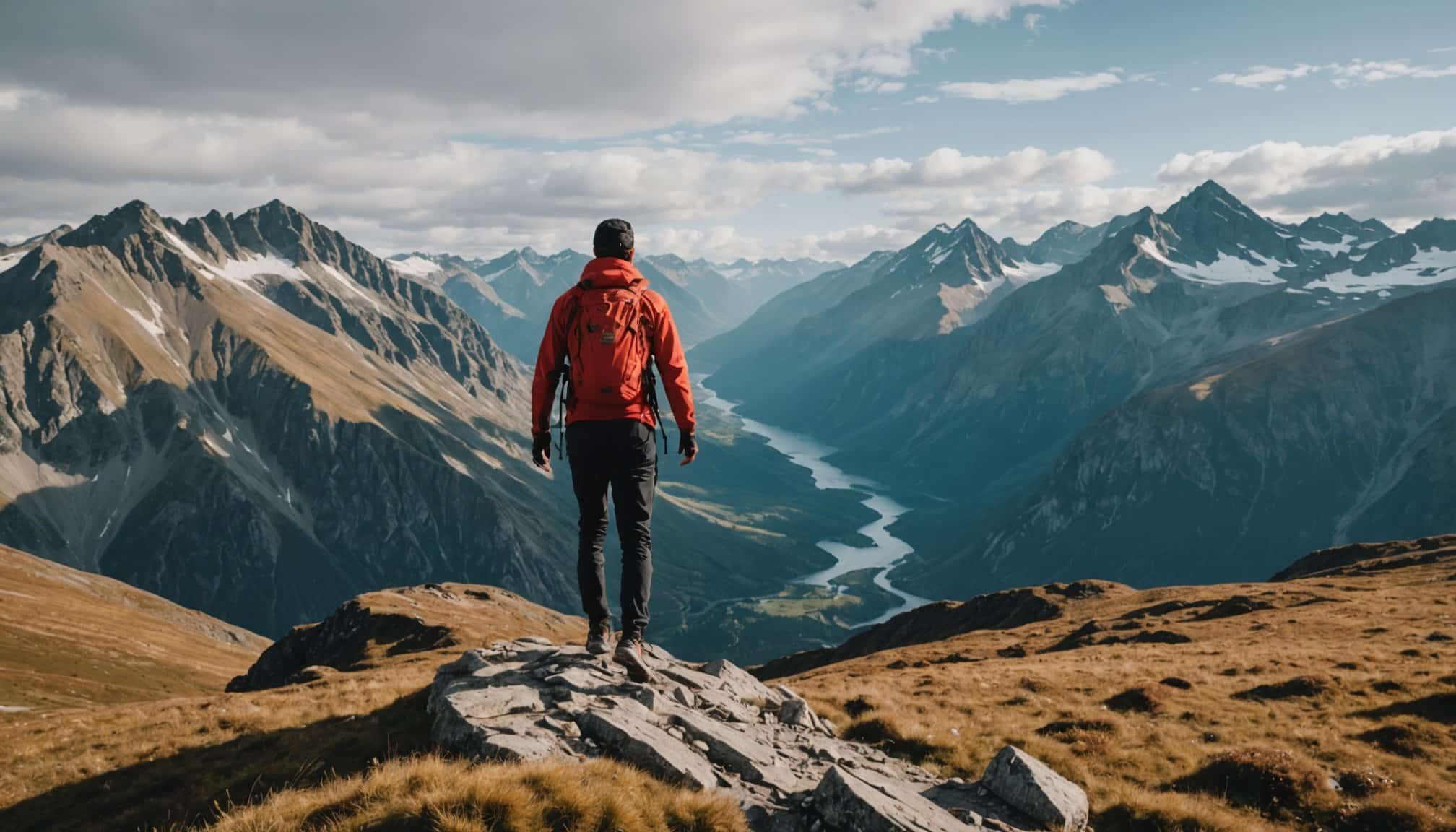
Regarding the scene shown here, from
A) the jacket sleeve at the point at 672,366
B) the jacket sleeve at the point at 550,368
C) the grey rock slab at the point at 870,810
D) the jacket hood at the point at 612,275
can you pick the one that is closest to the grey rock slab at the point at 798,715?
the grey rock slab at the point at 870,810

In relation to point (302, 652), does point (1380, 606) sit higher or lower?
higher

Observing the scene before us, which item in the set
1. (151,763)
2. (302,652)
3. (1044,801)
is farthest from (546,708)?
(302,652)

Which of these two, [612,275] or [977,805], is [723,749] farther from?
[612,275]

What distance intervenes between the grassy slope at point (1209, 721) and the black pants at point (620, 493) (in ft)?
23.5

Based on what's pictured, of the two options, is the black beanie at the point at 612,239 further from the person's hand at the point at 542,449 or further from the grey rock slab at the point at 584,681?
the grey rock slab at the point at 584,681

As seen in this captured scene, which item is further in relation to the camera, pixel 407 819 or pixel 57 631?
pixel 57 631

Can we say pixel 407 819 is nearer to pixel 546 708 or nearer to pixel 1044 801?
pixel 546 708

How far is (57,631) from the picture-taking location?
351ft

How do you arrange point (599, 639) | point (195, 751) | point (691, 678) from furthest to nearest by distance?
point (195, 751)
point (691, 678)
point (599, 639)

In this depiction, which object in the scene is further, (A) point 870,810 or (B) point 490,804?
(A) point 870,810

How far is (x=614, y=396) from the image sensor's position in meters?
14.5

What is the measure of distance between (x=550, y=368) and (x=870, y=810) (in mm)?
8983

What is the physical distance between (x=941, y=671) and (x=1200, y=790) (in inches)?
689

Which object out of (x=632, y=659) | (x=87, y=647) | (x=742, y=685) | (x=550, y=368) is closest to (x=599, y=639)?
(x=632, y=659)
